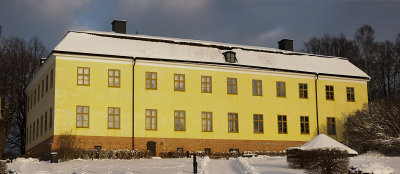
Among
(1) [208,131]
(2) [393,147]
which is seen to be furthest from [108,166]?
(2) [393,147]

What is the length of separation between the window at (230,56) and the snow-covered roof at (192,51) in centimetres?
35

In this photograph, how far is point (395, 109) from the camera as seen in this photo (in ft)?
142

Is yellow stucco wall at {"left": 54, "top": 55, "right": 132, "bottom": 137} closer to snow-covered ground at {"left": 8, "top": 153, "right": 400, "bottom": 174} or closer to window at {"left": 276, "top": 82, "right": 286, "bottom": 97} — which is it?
snow-covered ground at {"left": 8, "top": 153, "right": 400, "bottom": 174}

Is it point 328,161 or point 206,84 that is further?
point 206,84

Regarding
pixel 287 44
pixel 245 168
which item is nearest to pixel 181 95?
pixel 287 44

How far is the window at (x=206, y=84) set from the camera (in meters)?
45.9

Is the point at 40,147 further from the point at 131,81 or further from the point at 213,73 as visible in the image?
the point at 213,73

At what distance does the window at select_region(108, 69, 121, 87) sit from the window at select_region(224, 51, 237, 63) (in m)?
8.98

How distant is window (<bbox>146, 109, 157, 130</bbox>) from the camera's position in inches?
1705

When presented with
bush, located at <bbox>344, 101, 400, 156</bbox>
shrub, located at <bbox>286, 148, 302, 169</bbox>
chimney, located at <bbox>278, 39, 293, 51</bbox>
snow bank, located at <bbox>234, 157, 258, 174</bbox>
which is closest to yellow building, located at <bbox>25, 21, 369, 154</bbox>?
chimney, located at <bbox>278, 39, 293, 51</bbox>

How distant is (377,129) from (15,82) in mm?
34127

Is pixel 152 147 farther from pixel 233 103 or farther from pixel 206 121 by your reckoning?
pixel 233 103

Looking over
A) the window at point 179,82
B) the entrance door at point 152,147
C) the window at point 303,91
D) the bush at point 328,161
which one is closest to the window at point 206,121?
the window at point 179,82

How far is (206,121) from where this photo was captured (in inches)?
1786
